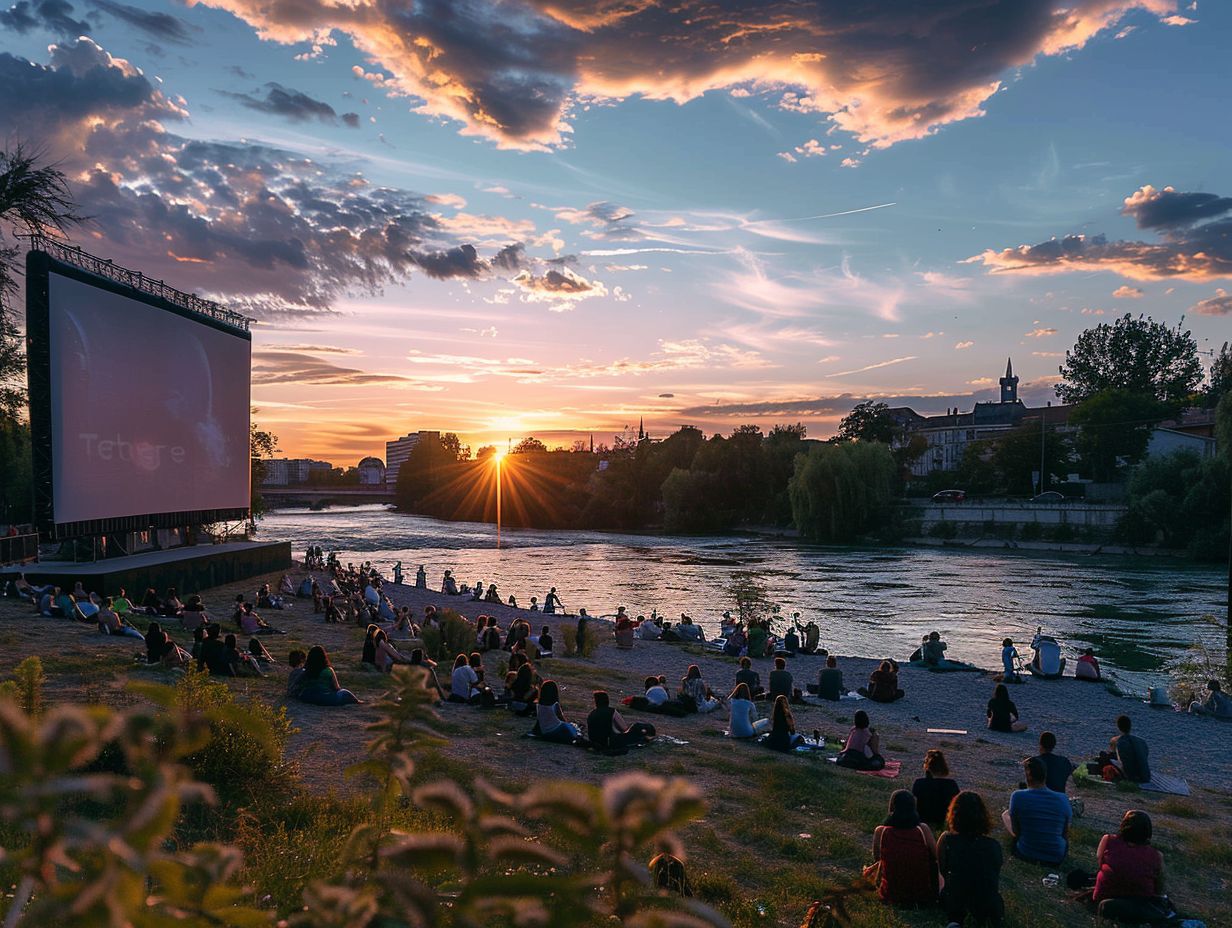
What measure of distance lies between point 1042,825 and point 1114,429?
300 feet

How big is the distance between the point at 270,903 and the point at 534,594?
36.7 m

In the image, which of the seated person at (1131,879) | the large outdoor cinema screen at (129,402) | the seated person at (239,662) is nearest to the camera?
the seated person at (1131,879)

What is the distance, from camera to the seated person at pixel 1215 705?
17328 mm

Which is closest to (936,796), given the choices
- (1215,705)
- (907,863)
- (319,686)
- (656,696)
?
(907,863)

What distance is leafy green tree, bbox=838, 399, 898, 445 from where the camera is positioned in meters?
122

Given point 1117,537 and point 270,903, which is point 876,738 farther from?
point 1117,537

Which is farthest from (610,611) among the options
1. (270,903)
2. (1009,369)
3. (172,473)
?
(1009,369)

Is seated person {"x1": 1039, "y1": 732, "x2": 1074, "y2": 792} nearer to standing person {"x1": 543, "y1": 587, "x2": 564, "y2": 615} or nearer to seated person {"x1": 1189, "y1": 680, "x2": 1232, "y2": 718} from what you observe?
seated person {"x1": 1189, "y1": 680, "x2": 1232, "y2": 718}

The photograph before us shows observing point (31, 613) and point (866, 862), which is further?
point (31, 613)

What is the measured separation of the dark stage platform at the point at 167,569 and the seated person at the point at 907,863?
26.4 metres

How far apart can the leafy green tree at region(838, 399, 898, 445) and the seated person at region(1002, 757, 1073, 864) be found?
11677 centimetres

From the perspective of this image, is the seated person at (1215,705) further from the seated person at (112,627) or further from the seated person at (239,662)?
the seated person at (112,627)

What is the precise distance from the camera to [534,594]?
4147 centimetres

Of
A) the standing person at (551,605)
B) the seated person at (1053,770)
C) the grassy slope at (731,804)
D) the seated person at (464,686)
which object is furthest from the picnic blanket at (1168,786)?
the standing person at (551,605)
